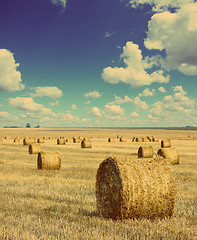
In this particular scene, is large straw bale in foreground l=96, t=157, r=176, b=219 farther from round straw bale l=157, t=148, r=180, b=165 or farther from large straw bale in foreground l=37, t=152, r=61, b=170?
round straw bale l=157, t=148, r=180, b=165

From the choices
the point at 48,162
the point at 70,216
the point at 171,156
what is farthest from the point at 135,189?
the point at 171,156

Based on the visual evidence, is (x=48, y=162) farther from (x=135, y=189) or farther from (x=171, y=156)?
(x=135, y=189)

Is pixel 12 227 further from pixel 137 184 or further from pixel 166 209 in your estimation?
pixel 166 209

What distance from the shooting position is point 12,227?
6629 mm

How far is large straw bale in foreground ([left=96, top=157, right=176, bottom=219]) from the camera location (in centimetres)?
755

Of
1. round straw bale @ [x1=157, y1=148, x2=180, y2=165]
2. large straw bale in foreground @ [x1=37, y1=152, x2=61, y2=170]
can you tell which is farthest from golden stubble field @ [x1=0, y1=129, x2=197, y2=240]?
round straw bale @ [x1=157, y1=148, x2=180, y2=165]

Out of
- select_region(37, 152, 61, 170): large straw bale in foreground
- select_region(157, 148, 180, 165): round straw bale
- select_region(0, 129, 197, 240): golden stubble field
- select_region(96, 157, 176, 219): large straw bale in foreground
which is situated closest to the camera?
select_region(0, 129, 197, 240): golden stubble field

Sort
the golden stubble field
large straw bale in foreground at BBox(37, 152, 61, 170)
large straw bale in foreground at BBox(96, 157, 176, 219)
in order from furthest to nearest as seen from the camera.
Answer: large straw bale in foreground at BBox(37, 152, 61, 170) → large straw bale in foreground at BBox(96, 157, 176, 219) → the golden stubble field

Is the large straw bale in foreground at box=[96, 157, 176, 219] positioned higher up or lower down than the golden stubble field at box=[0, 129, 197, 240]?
higher up

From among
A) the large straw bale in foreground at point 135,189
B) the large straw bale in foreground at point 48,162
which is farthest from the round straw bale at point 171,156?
the large straw bale in foreground at point 135,189

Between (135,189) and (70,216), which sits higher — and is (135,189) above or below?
above

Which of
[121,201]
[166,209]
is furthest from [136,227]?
[166,209]

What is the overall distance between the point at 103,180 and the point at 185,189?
5.29m

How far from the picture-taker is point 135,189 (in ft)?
25.0
